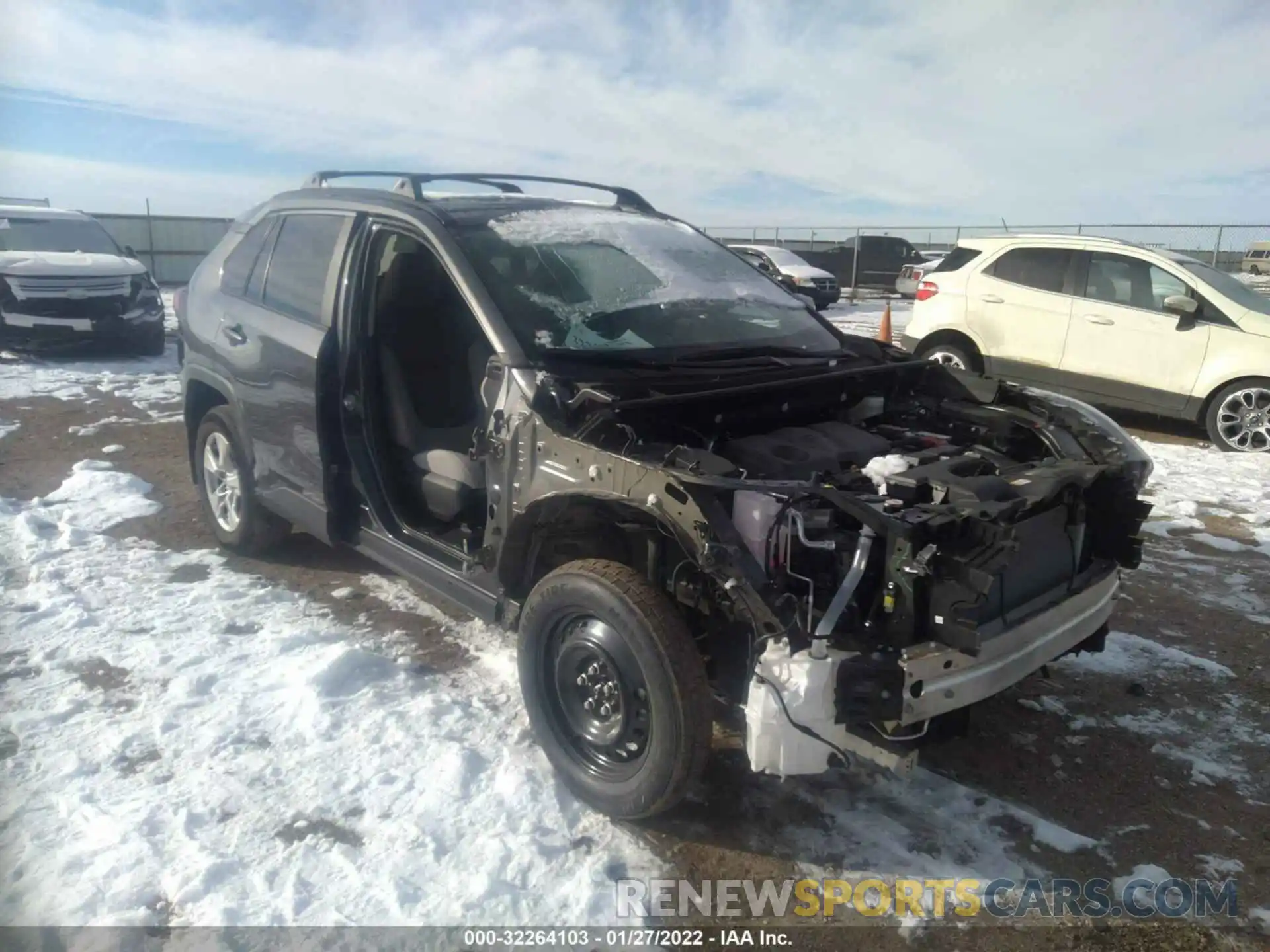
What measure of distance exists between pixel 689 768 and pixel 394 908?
0.93m

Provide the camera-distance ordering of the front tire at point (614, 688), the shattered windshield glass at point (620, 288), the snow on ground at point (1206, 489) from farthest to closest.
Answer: the snow on ground at point (1206, 489) < the shattered windshield glass at point (620, 288) < the front tire at point (614, 688)

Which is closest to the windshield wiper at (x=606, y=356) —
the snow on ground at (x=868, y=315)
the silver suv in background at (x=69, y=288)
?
the silver suv in background at (x=69, y=288)

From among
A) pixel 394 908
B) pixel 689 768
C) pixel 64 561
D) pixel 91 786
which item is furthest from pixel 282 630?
pixel 689 768

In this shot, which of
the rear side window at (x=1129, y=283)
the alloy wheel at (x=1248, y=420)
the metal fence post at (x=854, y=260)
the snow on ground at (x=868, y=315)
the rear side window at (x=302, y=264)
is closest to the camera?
the rear side window at (x=302, y=264)

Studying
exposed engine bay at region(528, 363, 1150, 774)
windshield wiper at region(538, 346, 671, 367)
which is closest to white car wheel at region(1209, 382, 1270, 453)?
exposed engine bay at region(528, 363, 1150, 774)

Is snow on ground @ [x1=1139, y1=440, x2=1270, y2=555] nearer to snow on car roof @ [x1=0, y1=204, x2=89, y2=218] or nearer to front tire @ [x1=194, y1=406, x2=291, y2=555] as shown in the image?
front tire @ [x1=194, y1=406, x2=291, y2=555]

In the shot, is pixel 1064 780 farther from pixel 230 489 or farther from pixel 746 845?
pixel 230 489

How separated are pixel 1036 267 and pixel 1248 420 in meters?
2.35

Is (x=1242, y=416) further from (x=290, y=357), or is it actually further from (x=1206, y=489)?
(x=290, y=357)

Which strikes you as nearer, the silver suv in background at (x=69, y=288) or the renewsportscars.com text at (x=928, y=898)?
the renewsportscars.com text at (x=928, y=898)

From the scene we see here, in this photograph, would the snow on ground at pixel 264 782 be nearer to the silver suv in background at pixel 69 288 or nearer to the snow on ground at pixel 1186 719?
the snow on ground at pixel 1186 719

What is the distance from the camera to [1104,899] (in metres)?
2.73

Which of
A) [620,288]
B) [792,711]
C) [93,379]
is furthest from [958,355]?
[93,379]

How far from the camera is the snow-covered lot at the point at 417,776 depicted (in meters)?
2.66
